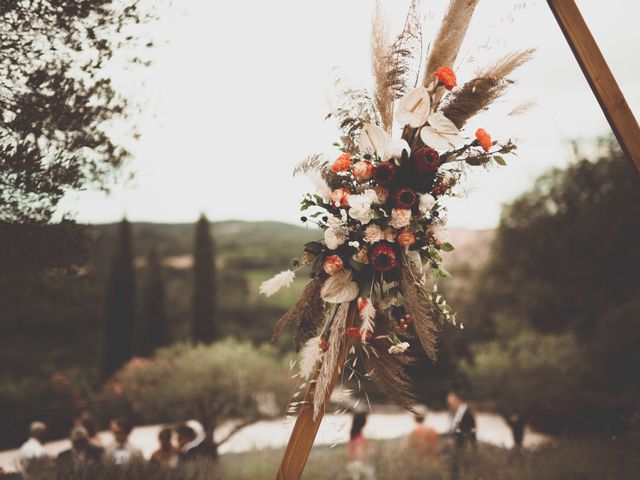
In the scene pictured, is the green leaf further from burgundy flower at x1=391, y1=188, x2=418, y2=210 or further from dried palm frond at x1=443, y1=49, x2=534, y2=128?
dried palm frond at x1=443, y1=49, x2=534, y2=128

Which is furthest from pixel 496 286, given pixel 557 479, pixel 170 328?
pixel 170 328

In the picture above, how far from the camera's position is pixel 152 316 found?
9820 mm

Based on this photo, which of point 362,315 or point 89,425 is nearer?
point 362,315

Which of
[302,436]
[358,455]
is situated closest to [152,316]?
[358,455]

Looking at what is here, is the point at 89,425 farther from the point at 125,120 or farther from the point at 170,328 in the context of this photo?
the point at 170,328

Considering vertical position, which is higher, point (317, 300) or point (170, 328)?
point (170, 328)

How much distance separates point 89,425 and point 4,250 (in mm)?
3081

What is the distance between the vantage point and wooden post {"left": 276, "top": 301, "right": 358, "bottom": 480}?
176 cm

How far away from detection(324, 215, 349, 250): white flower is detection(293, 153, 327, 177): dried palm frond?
0.66ft

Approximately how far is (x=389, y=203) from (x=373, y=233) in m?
0.13

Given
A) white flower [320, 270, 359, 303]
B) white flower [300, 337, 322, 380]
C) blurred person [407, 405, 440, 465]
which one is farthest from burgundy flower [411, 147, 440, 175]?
blurred person [407, 405, 440, 465]

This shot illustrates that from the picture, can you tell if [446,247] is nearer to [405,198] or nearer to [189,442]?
[405,198]

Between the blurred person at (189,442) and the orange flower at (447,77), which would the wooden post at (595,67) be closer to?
the orange flower at (447,77)

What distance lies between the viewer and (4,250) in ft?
7.46
